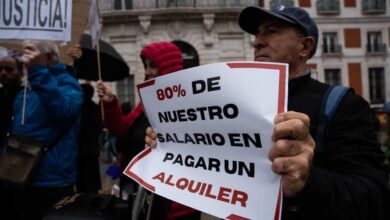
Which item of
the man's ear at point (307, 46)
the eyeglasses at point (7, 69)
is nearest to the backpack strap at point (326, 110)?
the man's ear at point (307, 46)

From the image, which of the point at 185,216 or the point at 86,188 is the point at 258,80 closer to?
the point at 185,216

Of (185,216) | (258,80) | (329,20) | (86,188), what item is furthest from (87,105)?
(329,20)

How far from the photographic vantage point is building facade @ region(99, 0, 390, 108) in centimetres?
2195

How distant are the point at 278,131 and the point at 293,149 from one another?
5cm

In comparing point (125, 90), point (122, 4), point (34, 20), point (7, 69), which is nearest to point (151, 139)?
point (34, 20)

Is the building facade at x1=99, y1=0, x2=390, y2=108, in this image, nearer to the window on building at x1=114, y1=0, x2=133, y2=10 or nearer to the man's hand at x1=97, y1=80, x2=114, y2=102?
the window on building at x1=114, y1=0, x2=133, y2=10

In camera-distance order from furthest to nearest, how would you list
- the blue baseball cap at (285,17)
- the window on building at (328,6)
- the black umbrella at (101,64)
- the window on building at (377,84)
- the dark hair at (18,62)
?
the window on building at (328,6), the window on building at (377,84), the black umbrella at (101,64), the dark hair at (18,62), the blue baseball cap at (285,17)

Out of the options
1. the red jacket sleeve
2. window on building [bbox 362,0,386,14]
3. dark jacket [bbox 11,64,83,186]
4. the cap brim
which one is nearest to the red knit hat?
the red jacket sleeve

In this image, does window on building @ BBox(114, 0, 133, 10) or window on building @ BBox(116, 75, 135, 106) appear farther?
window on building @ BBox(114, 0, 133, 10)

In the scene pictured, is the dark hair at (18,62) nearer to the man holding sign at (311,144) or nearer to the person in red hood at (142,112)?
the person in red hood at (142,112)

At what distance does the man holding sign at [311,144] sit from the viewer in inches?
37.6

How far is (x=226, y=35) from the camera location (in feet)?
73.7

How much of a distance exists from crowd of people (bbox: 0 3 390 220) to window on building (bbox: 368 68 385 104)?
940 inches

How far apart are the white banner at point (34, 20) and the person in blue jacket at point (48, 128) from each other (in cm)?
11
